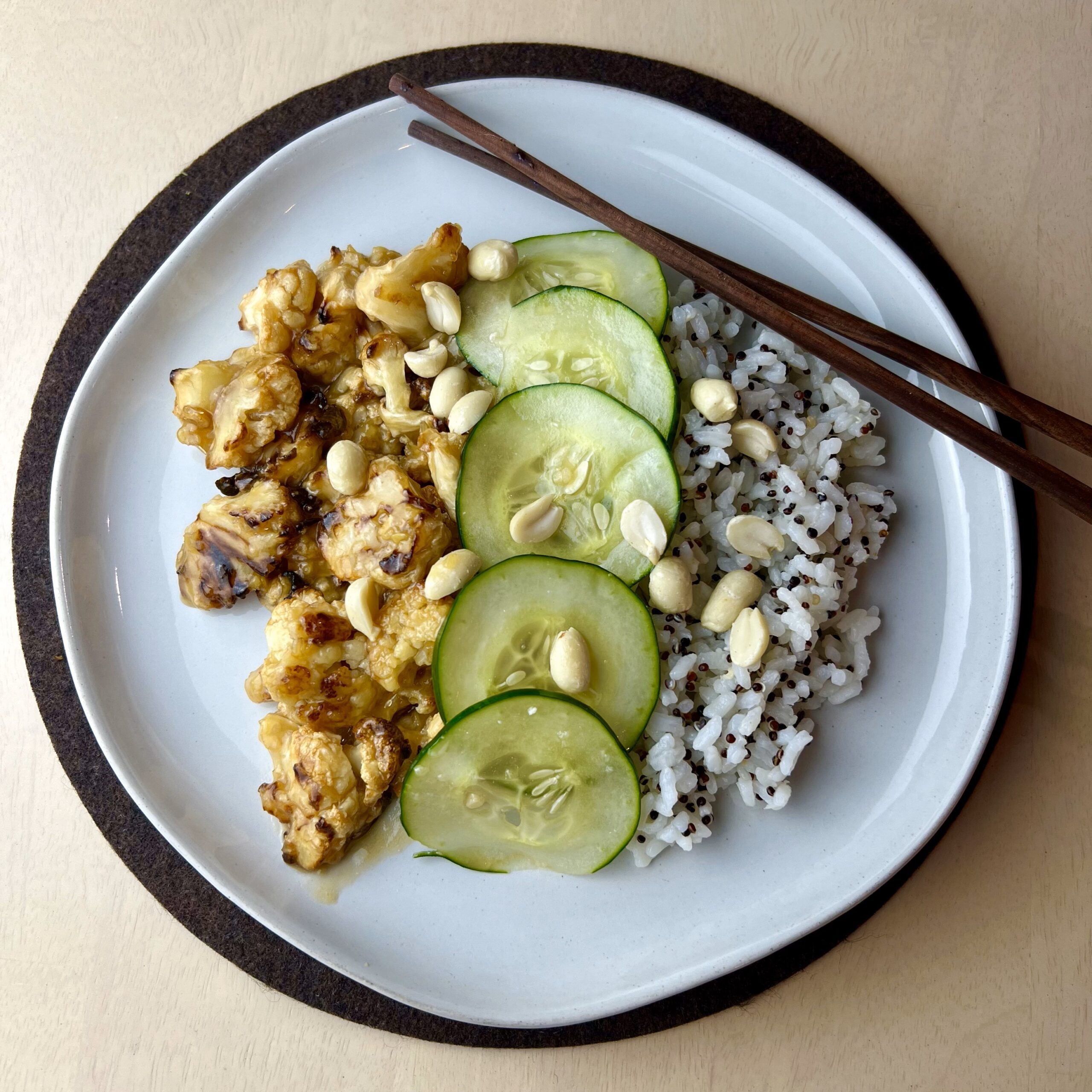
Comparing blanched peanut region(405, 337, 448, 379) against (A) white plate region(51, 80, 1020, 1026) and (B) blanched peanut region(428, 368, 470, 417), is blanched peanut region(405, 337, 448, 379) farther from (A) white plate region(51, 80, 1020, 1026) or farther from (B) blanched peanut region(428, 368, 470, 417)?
(A) white plate region(51, 80, 1020, 1026)

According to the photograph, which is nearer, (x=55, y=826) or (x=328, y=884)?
(x=328, y=884)

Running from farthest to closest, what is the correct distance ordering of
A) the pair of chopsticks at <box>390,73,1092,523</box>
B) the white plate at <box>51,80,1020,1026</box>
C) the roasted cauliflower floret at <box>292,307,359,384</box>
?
the roasted cauliflower floret at <box>292,307,359,384</box> → the white plate at <box>51,80,1020,1026</box> → the pair of chopsticks at <box>390,73,1092,523</box>

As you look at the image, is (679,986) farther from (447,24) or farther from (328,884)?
(447,24)

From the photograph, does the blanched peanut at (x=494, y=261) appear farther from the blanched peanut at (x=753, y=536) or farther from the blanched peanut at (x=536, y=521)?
the blanched peanut at (x=753, y=536)

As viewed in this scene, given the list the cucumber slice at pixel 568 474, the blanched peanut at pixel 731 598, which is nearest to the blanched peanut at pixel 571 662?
the cucumber slice at pixel 568 474

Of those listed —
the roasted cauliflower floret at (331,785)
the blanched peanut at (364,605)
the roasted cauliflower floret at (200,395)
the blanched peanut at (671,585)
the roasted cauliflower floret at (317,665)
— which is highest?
the roasted cauliflower floret at (200,395)

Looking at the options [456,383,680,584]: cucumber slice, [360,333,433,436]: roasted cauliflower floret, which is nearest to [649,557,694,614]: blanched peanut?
[456,383,680,584]: cucumber slice

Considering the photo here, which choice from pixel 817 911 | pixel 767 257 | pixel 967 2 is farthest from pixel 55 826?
pixel 967 2
